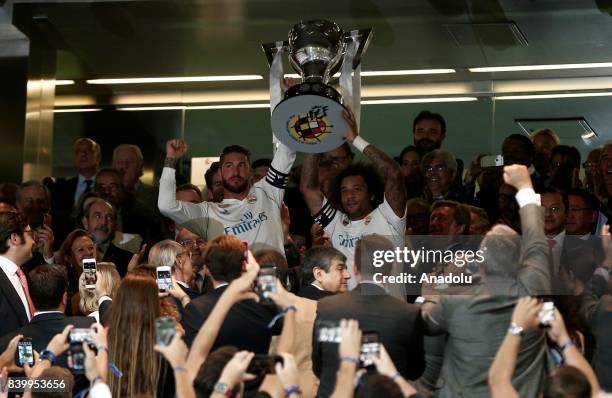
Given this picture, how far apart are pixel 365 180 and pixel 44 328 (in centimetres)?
225

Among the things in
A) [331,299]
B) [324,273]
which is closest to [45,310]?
[324,273]

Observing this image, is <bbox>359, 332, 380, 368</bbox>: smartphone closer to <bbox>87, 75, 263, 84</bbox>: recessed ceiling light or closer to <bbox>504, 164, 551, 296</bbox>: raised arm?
<bbox>504, 164, 551, 296</bbox>: raised arm

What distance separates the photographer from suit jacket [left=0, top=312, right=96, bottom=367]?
6.05 meters

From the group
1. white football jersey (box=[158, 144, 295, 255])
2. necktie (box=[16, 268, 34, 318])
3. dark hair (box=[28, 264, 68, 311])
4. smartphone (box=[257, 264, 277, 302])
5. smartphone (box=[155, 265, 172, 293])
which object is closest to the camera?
smartphone (box=[257, 264, 277, 302])

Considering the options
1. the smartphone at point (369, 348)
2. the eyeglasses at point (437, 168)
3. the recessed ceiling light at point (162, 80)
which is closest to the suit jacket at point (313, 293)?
the smartphone at point (369, 348)

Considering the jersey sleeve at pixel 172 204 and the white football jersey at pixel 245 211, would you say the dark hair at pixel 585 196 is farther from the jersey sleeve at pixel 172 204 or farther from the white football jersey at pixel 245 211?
the jersey sleeve at pixel 172 204

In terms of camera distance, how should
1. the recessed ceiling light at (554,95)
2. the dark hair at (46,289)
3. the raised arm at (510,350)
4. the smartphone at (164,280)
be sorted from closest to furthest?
the raised arm at (510,350) → the dark hair at (46,289) → the smartphone at (164,280) → the recessed ceiling light at (554,95)

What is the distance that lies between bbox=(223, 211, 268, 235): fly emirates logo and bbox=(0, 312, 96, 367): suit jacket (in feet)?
5.41

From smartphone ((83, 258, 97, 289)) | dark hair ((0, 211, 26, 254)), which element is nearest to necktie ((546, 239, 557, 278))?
smartphone ((83, 258, 97, 289))

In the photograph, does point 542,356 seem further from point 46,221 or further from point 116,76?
point 116,76

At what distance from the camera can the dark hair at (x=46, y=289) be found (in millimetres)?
6105

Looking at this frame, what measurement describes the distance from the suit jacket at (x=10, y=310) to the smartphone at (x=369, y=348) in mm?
2385

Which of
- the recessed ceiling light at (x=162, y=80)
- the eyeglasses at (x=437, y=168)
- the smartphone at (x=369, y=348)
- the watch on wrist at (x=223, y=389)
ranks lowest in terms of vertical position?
the watch on wrist at (x=223, y=389)

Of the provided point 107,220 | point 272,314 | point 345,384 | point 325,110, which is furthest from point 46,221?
point 345,384
